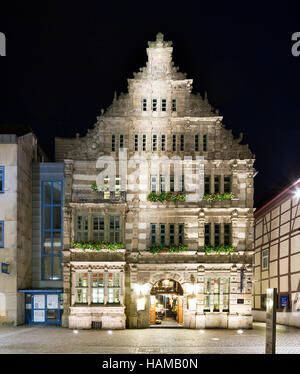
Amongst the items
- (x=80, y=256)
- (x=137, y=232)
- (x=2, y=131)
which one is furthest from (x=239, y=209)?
(x=2, y=131)

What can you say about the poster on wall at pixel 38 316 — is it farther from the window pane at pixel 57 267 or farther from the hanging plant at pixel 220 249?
the hanging plant at pixel 220 249

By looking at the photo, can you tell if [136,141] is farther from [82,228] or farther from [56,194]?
[56,194]

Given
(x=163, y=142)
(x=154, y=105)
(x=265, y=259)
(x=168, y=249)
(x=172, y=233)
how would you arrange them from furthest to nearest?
(x=265, y=259)
(x=154, y=105)
(x=163, y=142)
(x=172, y=233)
(x=168, y=249)

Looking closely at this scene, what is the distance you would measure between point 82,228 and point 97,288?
13.3 ft

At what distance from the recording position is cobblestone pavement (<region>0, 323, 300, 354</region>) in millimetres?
19391

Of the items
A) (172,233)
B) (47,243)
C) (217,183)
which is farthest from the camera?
(47,243)

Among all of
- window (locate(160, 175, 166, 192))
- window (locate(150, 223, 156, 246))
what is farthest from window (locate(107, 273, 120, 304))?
window (locate(160, 175, 166, 192))

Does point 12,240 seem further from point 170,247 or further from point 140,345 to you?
point 140,345

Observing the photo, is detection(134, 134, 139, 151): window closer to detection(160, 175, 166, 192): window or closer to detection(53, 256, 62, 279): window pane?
detection(160, 175, 166, 192): window

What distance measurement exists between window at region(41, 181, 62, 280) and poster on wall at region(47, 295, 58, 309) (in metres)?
1.37

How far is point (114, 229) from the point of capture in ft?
92.7

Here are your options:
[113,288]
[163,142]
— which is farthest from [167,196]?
[113,288]

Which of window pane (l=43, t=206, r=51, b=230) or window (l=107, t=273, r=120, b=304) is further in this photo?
window pane (l=43, t=206, r=51, b=230)

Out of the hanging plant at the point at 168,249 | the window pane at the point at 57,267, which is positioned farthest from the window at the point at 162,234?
the window pane at the point at 57,267
